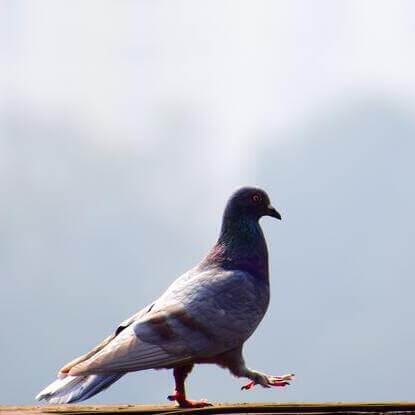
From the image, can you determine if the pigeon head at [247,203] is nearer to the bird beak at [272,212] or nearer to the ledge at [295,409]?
the bird beak at [272,212]

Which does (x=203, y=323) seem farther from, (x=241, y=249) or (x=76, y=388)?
(x=76, y=388)

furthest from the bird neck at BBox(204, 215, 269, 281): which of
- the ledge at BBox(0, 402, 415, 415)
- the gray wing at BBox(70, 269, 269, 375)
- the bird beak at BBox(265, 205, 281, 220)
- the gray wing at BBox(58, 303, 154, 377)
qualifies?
the ledge at BBox(0, 402, 415, 415)

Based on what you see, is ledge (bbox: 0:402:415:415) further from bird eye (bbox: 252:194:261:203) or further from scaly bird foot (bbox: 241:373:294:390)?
bird eye (bbox: 252:194:261:203)

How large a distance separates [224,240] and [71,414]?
3358mm

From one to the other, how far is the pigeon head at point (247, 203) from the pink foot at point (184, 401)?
8.31 ft

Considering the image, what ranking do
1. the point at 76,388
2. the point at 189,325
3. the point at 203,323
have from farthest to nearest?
the point at 203,323
the point at 189,325
the point at 76,388

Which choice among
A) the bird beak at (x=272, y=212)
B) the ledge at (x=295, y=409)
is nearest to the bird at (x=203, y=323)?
the bird beak at (x=272, y=212)

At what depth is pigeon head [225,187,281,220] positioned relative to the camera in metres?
11.2

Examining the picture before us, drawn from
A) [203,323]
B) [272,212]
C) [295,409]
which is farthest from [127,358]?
[272,212]

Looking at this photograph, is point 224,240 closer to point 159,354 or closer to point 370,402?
point 159,354

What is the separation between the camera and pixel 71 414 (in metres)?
8.76

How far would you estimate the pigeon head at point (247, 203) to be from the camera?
36.6 feet

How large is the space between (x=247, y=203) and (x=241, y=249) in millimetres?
660

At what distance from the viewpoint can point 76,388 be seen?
365 inches
